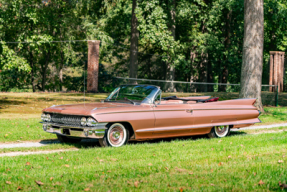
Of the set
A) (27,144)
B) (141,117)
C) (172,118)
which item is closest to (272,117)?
(172,118)

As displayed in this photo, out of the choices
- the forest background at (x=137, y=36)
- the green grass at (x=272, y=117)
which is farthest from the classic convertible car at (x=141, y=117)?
the forest background at (x=137, y=36)

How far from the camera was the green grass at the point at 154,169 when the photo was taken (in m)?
5.08

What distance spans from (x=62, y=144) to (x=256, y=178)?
492cm

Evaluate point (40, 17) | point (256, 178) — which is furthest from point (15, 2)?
point (256, 178)

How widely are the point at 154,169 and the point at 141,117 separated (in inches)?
101

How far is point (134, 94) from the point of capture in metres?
9.26

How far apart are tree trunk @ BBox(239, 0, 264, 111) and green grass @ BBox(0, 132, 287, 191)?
305 inches

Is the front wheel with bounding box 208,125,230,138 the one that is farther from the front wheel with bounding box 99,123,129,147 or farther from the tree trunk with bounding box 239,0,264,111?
the tree trunk with bounding box 239,0,264,111

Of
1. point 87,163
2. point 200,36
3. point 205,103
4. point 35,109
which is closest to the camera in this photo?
point 87,163

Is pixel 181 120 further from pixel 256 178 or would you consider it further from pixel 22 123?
pixel 22 123

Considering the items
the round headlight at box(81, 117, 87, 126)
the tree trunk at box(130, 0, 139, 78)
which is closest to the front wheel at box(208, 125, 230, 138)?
A: the round headlight at box(81, 117, 87, 126)

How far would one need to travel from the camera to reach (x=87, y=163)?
257 inches

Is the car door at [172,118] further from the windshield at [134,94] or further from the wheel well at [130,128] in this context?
the wheel well at [130,128]

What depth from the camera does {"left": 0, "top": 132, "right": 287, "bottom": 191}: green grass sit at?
508 centimetres
